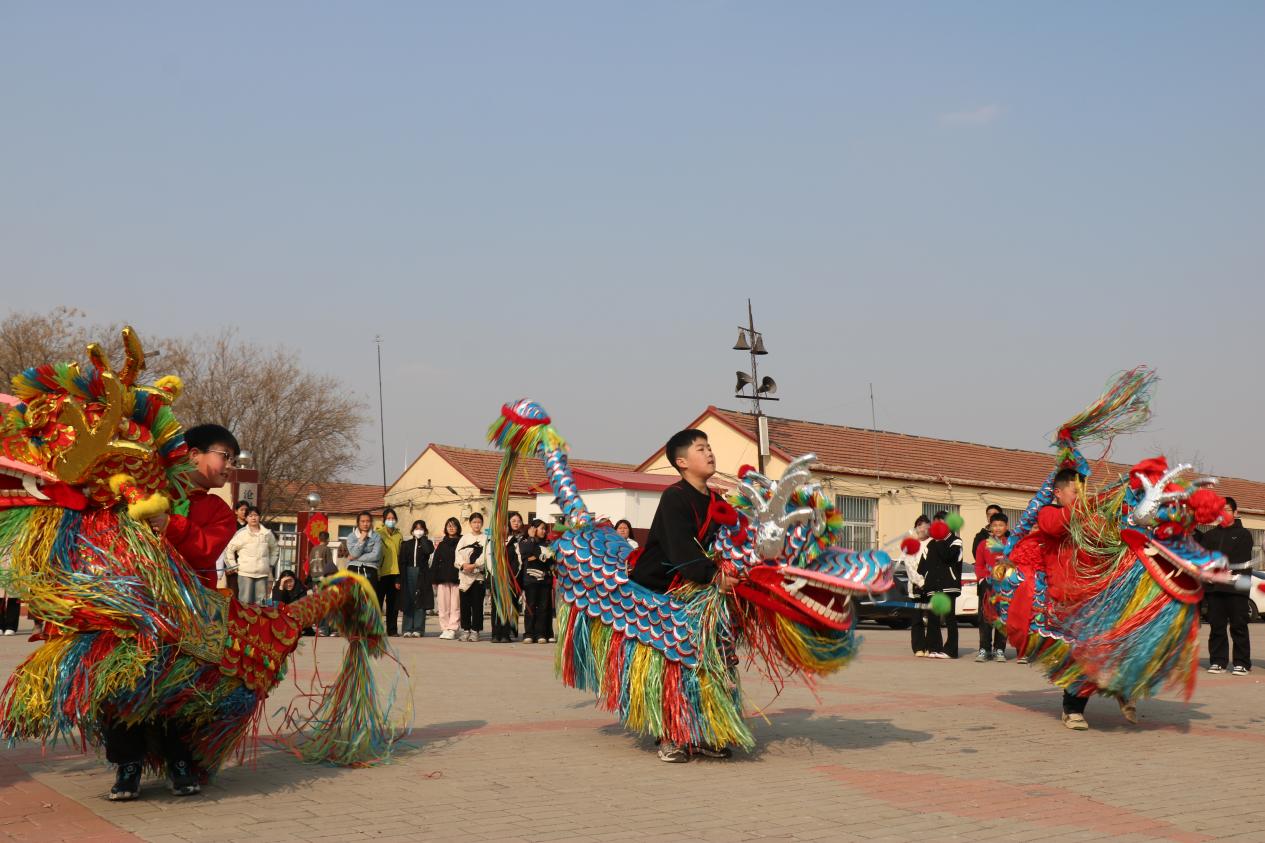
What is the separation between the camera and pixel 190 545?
5758 mm

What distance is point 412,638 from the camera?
17.3 metres

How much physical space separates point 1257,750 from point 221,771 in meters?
6.10

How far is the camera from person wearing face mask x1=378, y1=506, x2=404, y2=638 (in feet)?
53.6

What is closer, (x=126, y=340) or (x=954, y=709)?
(x=126, y=340)

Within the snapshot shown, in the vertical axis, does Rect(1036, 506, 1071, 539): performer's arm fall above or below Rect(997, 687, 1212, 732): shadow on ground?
above

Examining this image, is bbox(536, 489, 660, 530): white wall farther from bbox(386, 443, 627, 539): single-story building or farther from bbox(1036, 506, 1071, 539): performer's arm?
bbox(1036, 506, 1071, 539): performer's arm

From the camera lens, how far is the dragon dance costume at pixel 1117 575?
Answer: 25.5ft

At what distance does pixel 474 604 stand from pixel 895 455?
72.3ft

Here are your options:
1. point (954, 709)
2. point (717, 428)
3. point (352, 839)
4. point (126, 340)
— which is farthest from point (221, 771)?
point (717, 428)

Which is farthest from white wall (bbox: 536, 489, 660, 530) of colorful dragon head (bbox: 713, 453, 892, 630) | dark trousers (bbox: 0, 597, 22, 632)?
colorful dragon head (bbox: 713, 453, 892, 630)

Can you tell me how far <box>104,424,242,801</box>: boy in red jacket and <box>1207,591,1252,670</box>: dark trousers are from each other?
10.8 meters

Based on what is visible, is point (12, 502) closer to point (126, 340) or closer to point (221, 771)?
point (126, 340)

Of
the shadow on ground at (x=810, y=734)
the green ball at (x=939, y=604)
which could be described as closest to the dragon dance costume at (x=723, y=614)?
the green ball at (x=939, y=604)

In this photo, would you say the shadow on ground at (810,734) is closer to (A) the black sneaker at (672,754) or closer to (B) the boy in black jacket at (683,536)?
(A) the black sneaker at (672,754)
